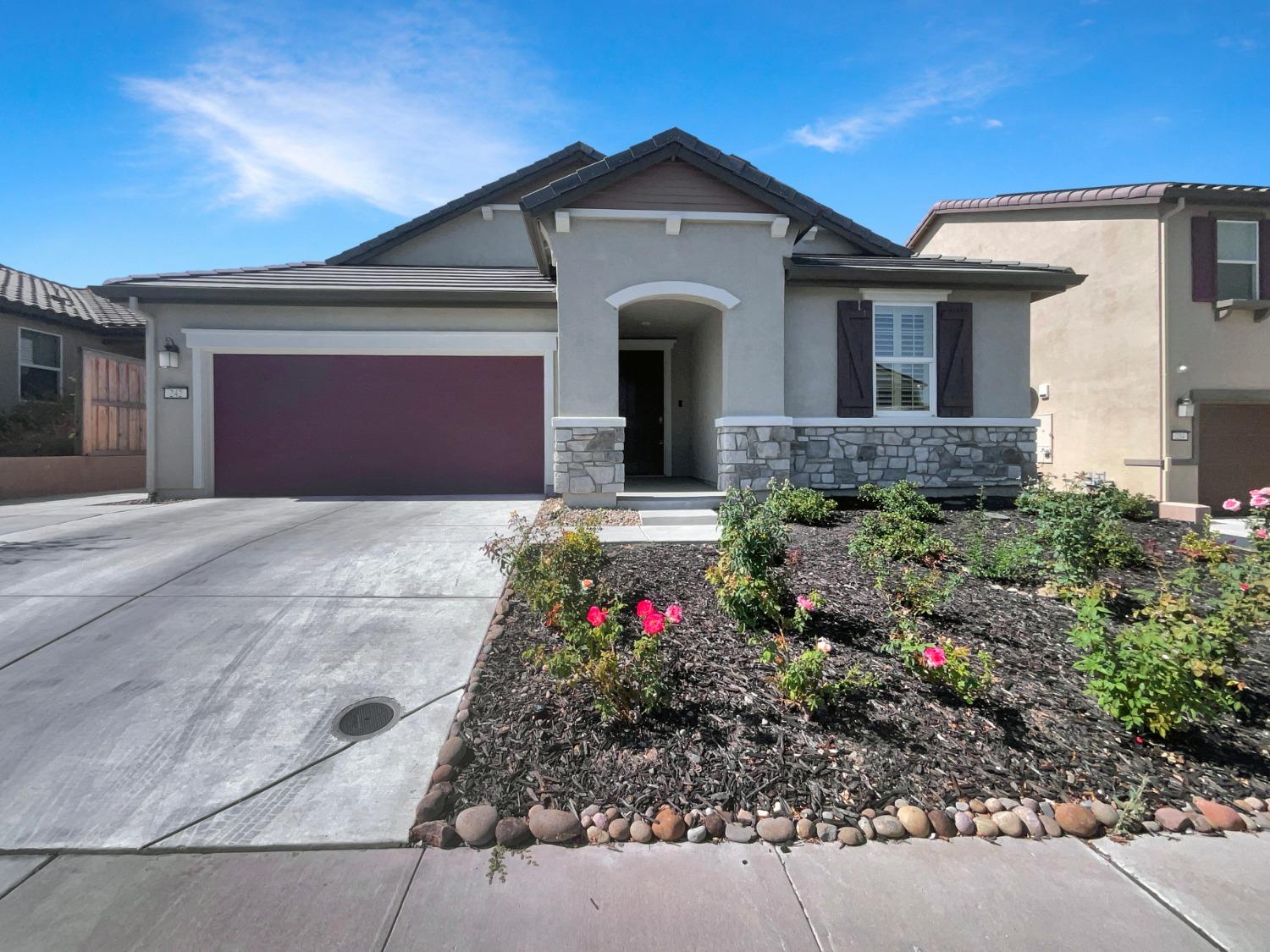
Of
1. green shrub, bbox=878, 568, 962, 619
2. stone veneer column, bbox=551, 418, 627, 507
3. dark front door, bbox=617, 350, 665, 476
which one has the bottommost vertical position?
green shrub, bbox=878, 568, 962, 619

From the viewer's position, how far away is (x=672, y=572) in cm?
485

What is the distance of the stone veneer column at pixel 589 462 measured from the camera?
305 inches

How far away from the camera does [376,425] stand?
931 cm

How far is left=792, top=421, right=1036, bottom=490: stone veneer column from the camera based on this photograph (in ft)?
28.3

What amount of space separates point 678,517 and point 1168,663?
492cm

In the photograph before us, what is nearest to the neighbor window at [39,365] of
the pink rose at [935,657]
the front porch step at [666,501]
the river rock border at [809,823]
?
the front porch step at [666,501]

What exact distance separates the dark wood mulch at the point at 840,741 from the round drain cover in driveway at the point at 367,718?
438 mm

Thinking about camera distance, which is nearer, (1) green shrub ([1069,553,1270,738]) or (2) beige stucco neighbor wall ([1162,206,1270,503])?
(1) green shrub ([1069,553,1270,738])

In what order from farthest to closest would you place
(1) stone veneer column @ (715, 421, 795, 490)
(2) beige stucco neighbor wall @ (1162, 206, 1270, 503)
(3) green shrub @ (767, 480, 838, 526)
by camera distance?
(2) beige stucco neighbor wall @ (1162, 206, 1270, 503) < (1) stone veneer column @ (715, 421, 795, 490) < (3) green shrub @ (767, 480, 838, 526)

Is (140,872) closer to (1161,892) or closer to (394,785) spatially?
(394,785)

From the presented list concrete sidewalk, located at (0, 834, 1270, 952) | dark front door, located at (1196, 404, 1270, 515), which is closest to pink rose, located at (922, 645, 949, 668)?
concrete sidewalk, located at (0, 834, 1270, 952)

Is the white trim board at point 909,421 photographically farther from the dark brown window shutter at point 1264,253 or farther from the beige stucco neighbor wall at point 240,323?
the dark brown window shutter at point 1264,253

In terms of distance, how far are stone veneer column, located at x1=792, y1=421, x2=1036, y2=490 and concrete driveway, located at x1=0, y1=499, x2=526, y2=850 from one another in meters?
5.11

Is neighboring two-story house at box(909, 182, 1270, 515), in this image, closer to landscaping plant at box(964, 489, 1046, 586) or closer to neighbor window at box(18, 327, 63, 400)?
landscaping plant at box(964, 489, 1046, 586)
